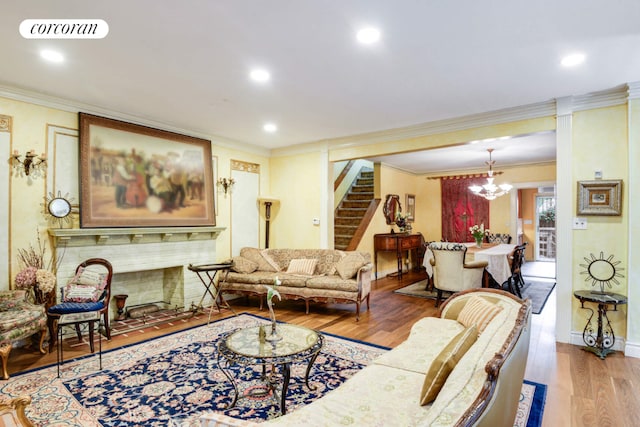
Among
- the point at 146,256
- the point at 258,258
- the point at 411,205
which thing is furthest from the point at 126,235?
the point at 411,205

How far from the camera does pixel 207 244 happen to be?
17.1ft

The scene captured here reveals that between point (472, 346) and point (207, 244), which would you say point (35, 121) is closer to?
point (207, 244)

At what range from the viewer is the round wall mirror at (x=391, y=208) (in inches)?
304

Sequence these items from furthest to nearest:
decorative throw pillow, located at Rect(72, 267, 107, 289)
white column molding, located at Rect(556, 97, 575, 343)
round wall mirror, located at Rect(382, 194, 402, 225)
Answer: round wall mirror, located at Rect(382, 194, 402, 225), white column molding, located at Rect(556, 97, 575, 343), decorative throw pillow, located at Rect(72, 267, 107, 289)

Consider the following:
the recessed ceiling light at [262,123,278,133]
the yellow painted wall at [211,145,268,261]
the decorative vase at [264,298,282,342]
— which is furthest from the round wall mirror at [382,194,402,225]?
the decorative vase at [264,298,282,342]

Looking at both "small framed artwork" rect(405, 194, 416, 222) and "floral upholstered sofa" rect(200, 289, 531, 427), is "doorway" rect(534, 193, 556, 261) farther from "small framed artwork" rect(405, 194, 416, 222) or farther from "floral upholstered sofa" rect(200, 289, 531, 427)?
"floral upholstered sofa" rect(200, 289, 531, 427)

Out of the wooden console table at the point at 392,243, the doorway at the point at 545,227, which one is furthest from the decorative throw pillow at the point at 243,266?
the doorway at the point at 545,227

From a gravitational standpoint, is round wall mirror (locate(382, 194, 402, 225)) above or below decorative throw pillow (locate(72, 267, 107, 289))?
above

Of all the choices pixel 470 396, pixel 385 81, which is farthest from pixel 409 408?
pixel 385 81

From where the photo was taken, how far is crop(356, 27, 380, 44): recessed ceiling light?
2354 millimetres

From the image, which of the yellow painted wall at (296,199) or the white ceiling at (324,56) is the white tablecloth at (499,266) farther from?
the yellow painted wall at (296,199)

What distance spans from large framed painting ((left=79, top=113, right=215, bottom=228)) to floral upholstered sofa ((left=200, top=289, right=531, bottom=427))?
Result: 3654 mm

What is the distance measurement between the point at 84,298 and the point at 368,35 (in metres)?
3.52

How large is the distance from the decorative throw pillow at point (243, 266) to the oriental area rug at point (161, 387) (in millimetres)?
1700
